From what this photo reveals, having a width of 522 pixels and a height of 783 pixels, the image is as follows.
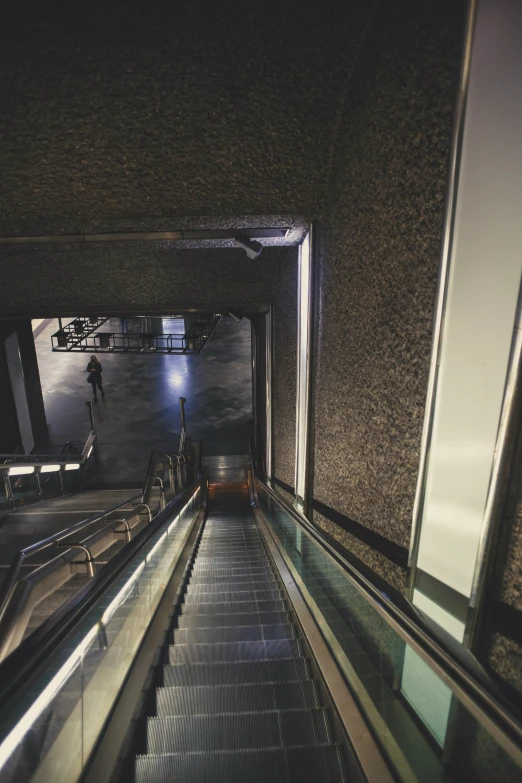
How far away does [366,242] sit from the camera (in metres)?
1.96

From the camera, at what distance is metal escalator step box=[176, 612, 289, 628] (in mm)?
2494

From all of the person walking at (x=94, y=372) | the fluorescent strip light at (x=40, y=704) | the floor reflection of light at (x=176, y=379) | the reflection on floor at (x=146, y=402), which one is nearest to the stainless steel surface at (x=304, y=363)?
the fluorescent strip light at (x=40, y=704)

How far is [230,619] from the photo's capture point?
255 centimetres

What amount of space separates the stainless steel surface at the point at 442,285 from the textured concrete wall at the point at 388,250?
42mm

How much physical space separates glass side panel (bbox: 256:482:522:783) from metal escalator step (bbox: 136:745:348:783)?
0.72 feet

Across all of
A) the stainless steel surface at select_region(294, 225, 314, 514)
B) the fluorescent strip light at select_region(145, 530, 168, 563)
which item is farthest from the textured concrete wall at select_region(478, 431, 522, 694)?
the stainless steel surface at select_region(294, 225, 314, 514)

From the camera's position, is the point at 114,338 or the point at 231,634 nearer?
the point at 231,634

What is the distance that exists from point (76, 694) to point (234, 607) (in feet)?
4.76

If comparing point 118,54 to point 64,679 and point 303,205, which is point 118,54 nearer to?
point 303,205

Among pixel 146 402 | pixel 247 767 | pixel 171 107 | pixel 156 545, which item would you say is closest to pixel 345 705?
pixel 247 767

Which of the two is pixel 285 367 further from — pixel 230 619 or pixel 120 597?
pixel 120 597

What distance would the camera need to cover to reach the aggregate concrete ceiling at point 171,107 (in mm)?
1617

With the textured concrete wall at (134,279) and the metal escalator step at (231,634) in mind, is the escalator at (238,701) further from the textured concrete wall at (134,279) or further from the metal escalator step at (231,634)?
the textured concrete wall at (134,279)

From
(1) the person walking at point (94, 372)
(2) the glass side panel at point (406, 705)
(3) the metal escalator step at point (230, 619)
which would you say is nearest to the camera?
(2) the glass side panel at point (406, 705)
